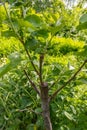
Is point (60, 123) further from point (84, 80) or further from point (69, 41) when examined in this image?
point (69, 41)

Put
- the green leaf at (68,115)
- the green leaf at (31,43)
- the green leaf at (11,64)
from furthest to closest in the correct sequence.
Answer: the green leaf at (68,115)
the green leaf at (31,43)
the green leaf at (11,64)

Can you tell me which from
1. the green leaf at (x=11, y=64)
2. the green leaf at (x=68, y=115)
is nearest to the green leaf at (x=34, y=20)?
the green leaf at (x=11, y=64)

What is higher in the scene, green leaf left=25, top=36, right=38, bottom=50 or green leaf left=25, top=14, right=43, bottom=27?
green leaf left=25, top=14, right=43, bottom=27

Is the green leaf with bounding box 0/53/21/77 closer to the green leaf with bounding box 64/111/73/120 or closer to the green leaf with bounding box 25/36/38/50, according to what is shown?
the green leaf with bounding box 25/36/38/50

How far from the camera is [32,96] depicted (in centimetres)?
206

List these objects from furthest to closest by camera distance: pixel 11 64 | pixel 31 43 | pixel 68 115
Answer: pixel 68 115
pixel 31 43
pixel 11 64

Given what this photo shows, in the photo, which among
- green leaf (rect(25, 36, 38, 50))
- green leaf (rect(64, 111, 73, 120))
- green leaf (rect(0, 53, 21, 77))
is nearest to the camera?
green leaf (rect(0, 53, 21, 77))

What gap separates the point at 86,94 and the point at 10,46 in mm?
2306

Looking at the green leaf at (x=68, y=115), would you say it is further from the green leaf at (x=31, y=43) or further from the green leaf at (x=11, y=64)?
the green leaf at (x=11, y=64)

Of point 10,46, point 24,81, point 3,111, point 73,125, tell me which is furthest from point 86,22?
point 10,46

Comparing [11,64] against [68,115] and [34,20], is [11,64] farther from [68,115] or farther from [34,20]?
[68,115]

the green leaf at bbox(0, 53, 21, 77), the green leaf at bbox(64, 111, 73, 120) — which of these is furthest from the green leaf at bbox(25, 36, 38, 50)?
the green leaf at bbox(64, 111, 73, 120)

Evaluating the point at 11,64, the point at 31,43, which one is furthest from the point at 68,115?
the point at 11,64

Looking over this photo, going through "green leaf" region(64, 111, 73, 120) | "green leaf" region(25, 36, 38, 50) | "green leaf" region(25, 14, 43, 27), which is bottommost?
"green leaf" region(64, 111, 73, 120)
